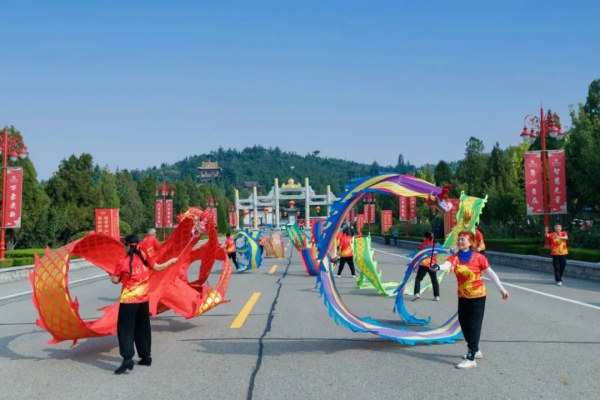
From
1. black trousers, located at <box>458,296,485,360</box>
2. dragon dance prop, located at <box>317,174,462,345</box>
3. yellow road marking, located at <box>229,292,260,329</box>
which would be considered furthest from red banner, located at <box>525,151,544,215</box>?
black trousers, located at <box>458,296,485,360</box>

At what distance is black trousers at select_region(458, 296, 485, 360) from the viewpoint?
20.5 ft

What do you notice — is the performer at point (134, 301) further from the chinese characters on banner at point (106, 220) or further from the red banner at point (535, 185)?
the chinese characters on banner at point (106, 220)

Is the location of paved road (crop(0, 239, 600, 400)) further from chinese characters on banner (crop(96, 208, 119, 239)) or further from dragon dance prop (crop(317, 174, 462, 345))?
chinese characters on banner (crop(96, 208, 119, 239))

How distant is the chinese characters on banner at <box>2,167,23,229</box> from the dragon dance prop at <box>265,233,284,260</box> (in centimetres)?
1144

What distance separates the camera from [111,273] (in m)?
8.30

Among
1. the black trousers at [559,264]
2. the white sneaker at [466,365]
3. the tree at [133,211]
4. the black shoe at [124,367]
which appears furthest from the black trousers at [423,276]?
the tree at [133,211]

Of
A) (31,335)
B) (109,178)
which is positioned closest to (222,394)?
(31,335)

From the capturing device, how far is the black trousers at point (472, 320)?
6.24 m

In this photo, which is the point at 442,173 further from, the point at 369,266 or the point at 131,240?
the point at 131,240

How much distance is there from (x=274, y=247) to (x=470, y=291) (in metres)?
22.3

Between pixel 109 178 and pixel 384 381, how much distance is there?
1861 inches

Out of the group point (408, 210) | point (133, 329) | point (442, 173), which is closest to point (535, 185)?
point (133, 329)

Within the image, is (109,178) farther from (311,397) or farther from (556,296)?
(311,397)

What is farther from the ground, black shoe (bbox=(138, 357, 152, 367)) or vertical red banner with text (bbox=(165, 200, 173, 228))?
vertical red banner with text (bbox=(165, 200, 173, 228))
